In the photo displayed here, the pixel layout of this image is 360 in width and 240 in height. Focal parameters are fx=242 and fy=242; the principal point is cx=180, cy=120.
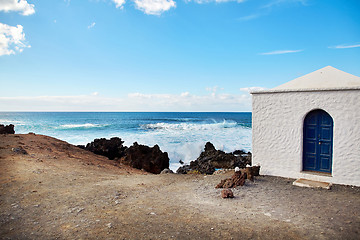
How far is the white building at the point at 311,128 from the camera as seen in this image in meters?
6.70

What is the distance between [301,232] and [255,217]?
87 cm

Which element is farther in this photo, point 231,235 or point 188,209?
point 188,209

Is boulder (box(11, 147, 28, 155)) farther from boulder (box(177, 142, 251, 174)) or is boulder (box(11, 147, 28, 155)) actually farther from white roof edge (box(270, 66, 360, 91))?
white roof edge (box(270, 66, 360, 91))

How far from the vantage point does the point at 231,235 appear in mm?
3947

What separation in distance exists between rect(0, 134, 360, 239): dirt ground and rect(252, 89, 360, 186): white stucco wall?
0.48 metres

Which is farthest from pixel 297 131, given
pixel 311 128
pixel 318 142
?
pixel 318 142

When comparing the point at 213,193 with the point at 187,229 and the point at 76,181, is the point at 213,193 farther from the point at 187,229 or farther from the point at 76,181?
the point at 76,181

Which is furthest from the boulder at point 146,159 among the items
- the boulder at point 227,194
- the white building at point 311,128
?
the boulder at point 227,194

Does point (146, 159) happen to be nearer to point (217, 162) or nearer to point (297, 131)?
point (217, 162)

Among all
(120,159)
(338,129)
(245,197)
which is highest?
(338,129)

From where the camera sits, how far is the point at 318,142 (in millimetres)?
7262

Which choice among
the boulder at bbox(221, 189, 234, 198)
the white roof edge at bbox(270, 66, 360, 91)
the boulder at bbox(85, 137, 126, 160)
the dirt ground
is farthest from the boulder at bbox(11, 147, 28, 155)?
the white roof edge at bbox(270, 66, 360, 91)

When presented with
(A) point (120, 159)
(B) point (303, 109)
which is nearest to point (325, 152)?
(B) point (303, 109)

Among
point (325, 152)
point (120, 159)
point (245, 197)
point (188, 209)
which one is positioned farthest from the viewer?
point (120, 159)
